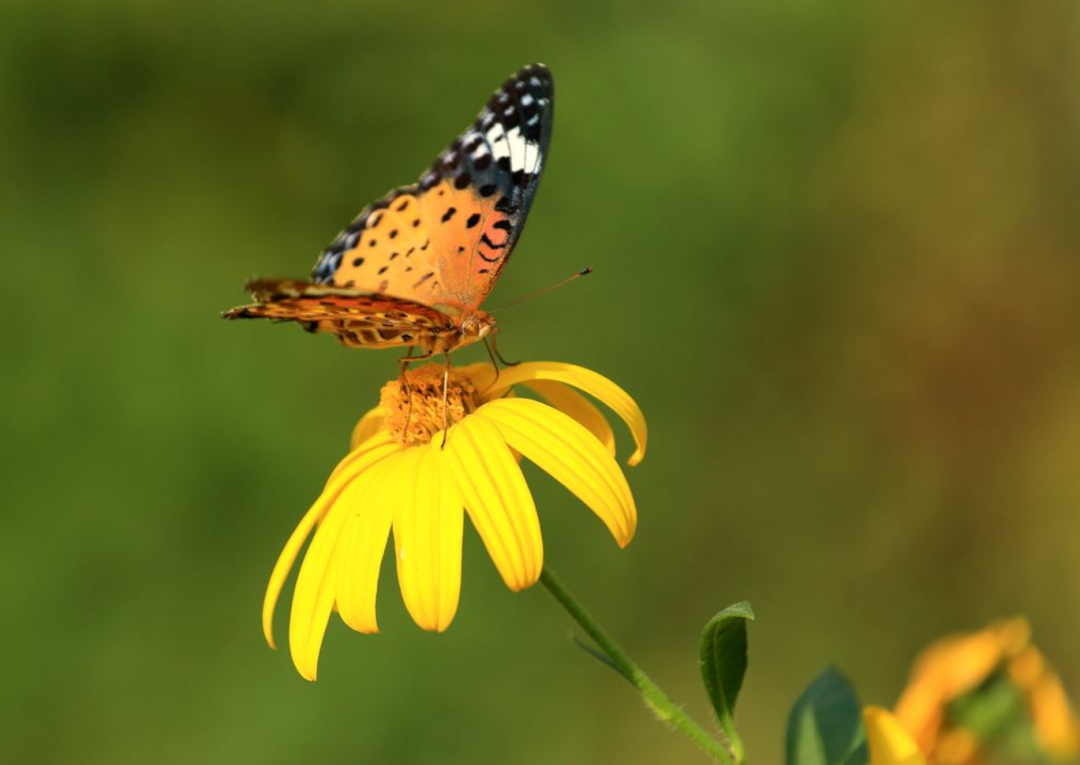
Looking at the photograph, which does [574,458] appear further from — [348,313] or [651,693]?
[348,313]

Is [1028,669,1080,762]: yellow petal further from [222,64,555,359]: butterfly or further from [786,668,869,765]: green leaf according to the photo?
[222,64,555,359]: butterfly

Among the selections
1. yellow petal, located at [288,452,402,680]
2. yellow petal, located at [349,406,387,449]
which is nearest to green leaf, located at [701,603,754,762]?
yellow petal, located at [288,452,402,680]

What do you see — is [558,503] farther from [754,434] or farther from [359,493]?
[359,493]

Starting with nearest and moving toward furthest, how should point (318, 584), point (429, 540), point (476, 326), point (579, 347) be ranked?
point (429, 540)
point (318, 584)
point (476, 326)
point (579, 347)

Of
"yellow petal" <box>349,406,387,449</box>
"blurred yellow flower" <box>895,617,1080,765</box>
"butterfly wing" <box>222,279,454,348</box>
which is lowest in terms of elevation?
"blurred yellow flower" <box>895,617,1080,765</box>

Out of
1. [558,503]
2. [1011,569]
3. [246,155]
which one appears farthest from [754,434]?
[246,155]

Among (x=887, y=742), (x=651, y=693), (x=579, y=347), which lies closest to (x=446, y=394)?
(x=651, y=693)
